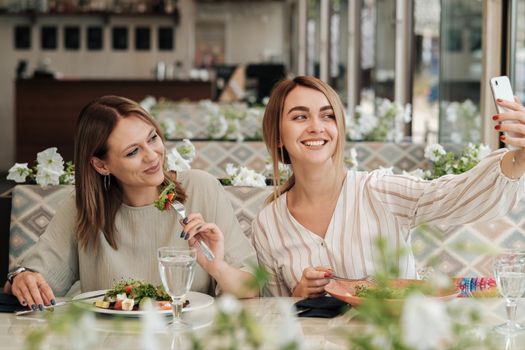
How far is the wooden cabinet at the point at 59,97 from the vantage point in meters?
11.9

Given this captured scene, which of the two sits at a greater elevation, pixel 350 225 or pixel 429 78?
pixel 429 78

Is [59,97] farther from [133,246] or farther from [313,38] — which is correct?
[133,246]

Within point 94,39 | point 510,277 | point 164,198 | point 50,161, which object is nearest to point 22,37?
point 94,39

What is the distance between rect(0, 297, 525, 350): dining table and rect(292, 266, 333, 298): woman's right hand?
2.4 inches

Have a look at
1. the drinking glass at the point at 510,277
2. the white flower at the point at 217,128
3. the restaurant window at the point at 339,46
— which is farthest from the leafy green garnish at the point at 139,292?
the restaurant window at the point at 339,46

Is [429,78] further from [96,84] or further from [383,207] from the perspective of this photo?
[96,84]

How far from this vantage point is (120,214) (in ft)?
7.68

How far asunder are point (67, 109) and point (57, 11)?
8.50 ft

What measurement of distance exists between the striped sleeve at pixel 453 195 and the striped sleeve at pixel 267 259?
304 mm

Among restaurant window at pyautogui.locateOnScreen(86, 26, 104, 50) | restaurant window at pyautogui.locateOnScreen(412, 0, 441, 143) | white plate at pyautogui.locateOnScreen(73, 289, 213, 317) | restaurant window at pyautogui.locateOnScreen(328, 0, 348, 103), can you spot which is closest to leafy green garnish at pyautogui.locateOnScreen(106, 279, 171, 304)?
white plate at pyautogui.locateOnScreen(73, 289, 213, 317)

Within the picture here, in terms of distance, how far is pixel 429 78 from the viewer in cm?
606

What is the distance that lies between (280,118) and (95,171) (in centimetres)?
50

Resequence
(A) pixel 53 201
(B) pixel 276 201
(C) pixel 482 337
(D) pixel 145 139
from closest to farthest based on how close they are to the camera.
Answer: (C) pixel 482 337
(D) pixel 145 139
(B) pixel 276 201
(A) pixel 53 201

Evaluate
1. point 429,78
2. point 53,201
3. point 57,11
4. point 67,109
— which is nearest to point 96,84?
point 67,109
